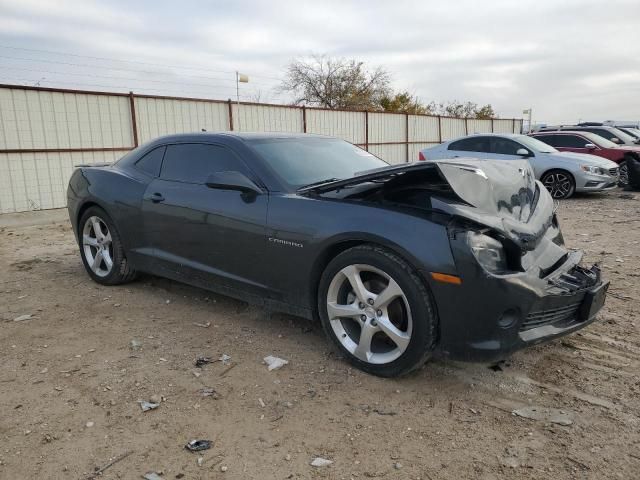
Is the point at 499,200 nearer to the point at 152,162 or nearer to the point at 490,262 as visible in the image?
the point at 490,262

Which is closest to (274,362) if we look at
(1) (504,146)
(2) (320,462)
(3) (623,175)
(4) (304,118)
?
(2) (320,462)

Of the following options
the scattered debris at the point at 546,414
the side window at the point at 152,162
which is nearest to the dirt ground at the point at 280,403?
the scattered debris at the point at 546,414

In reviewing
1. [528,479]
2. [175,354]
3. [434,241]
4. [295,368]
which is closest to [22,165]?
[175,354]

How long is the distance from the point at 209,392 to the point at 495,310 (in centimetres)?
165

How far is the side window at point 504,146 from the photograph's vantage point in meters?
11.2

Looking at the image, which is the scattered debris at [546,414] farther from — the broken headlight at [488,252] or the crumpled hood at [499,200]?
the crumpled hood at [499,200]

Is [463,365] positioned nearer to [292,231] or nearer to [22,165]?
[292,231]

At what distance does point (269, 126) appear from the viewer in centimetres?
1388

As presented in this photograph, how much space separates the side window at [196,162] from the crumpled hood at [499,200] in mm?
1629

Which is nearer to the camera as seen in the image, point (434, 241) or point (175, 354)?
point (434, 241)

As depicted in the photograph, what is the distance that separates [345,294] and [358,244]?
336mm

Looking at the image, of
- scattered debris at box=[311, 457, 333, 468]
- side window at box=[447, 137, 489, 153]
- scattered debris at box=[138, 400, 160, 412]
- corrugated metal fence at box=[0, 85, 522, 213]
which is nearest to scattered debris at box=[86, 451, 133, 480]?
scattered debris at box=[138, 400, 160, 412]

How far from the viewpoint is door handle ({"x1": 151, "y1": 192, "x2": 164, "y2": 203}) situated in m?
4.31

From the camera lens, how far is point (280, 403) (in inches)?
112
